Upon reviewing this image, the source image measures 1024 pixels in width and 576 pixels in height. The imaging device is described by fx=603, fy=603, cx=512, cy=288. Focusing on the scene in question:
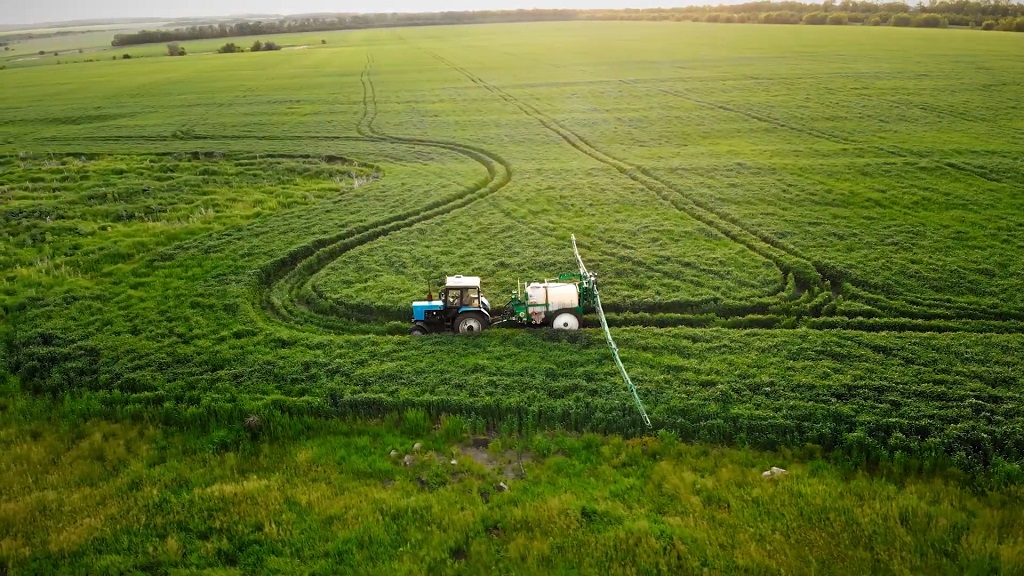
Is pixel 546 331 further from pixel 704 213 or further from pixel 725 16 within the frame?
pixel 725 16

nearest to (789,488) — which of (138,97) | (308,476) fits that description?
(308,476)

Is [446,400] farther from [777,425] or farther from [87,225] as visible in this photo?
[87,225]

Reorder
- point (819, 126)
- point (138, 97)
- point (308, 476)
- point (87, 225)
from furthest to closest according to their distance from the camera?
point (138, 97) → point (819, 126) → point (87, 225) → point (308, 476)

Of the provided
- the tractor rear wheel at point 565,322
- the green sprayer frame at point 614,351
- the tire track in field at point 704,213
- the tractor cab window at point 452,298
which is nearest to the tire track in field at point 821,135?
the tire track in field at point 704,213

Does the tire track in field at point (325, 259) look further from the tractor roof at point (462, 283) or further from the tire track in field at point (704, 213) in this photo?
the tire track in field at point (704, 213)

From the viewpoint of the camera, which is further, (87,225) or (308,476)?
(87,225)

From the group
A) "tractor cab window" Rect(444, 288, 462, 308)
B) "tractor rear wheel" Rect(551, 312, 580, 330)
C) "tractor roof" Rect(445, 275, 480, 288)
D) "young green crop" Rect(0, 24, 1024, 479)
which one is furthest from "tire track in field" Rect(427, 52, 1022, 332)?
"tractor cab window" Rect(444, 288, 462, 308)
